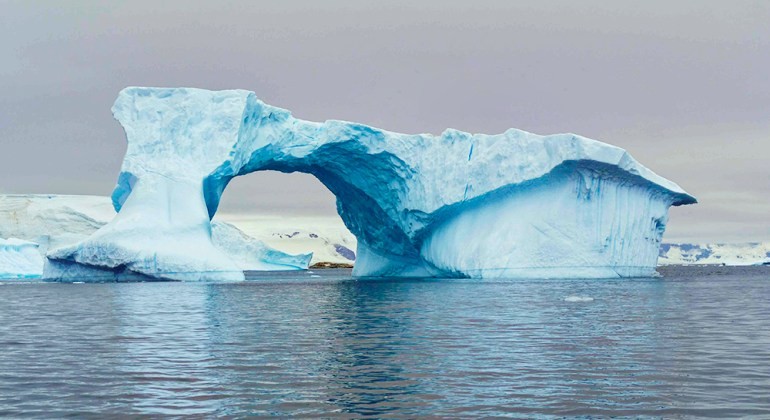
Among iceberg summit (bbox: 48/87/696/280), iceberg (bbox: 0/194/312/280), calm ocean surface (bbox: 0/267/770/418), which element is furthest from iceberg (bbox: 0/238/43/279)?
calm ocean surface (bbox: 0/267/770/418)

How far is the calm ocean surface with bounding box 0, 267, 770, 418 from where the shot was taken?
703 centimetres

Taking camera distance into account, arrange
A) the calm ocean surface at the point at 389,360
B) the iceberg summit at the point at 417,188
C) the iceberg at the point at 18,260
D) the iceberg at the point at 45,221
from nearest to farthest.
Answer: the calm ocean surface at the point at 389,360 → the iceberg summit at the point at 417,188 → the iceberg at the point at 18,260 → the iceberg at the point at 45,221

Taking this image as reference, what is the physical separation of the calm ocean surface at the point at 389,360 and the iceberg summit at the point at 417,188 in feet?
34.1

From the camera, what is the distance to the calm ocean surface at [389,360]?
7027 mm

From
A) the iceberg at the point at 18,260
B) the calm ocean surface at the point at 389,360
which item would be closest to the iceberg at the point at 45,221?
the iceberg at the point at 18,260

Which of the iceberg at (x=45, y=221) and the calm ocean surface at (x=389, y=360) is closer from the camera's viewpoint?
the calm ocean surface at (x=389, y=360)

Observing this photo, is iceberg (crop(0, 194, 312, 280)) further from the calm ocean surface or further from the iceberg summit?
the calm ocean surface

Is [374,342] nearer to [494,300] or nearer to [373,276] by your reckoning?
[494,300]

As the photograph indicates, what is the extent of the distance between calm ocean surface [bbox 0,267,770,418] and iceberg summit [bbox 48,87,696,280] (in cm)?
1038

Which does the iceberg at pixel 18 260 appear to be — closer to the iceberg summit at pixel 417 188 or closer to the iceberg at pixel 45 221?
the iceberg at pixel 45 221

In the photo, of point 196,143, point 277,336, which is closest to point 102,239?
point 196,143

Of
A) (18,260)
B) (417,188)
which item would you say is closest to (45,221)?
(18,260)

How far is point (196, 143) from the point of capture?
30.5 m

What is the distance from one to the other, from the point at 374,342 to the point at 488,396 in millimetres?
4235
